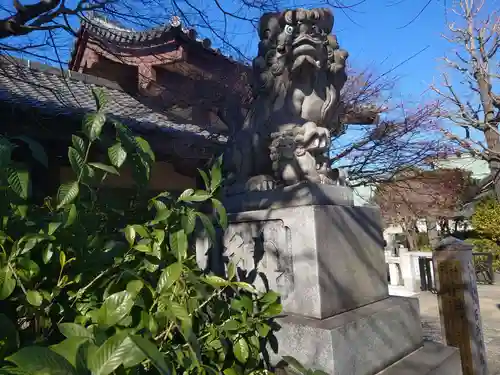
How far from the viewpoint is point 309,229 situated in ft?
6.02

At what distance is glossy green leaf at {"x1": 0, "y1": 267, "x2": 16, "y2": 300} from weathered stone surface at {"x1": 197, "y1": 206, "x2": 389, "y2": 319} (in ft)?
4.15

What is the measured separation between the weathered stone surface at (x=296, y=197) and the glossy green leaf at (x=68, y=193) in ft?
3.58

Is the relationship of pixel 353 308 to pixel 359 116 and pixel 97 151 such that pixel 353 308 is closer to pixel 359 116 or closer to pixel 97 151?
pixel 97 151

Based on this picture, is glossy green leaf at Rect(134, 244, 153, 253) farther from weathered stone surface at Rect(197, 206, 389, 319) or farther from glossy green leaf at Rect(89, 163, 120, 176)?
weathered stone surface at Rect(197, 206, 389, 319)

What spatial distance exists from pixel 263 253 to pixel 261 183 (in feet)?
1.43

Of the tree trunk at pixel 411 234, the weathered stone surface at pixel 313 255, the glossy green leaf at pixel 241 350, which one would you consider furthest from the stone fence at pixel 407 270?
the glossy green leaf at pixel 241 350

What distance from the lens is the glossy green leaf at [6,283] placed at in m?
1.10

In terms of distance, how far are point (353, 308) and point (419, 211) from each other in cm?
893

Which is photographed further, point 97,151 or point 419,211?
point 419,211

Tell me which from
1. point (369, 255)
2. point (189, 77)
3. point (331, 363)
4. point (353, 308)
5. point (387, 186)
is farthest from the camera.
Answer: point (387, 186)

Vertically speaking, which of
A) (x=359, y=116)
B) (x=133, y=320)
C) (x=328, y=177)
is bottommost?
(x=133, y=320)

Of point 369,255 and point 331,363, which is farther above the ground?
point 369,255

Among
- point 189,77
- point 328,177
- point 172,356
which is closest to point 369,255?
point 328,177

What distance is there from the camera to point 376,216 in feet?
7.47
